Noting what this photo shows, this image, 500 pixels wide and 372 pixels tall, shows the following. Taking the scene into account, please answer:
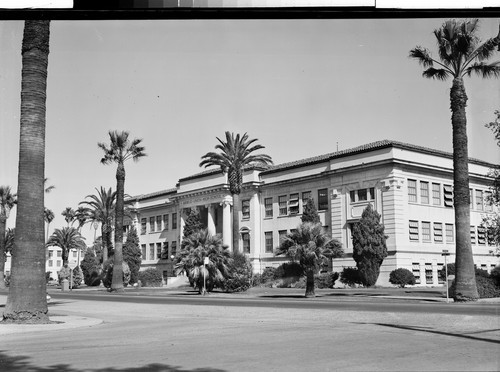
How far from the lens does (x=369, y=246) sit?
44.8 m

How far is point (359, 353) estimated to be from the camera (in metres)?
10.3

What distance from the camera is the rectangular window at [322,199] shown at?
5312 centimetres

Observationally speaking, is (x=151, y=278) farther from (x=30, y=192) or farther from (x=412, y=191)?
(x=30, y=192)

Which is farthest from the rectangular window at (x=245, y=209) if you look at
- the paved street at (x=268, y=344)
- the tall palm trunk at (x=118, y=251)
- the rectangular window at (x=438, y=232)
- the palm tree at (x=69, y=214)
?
the palm tree at (x=69, y=214)

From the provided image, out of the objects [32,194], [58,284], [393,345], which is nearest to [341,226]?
[58,284]

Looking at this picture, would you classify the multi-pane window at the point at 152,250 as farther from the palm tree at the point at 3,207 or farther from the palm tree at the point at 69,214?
the palm tree at the point at 69,214

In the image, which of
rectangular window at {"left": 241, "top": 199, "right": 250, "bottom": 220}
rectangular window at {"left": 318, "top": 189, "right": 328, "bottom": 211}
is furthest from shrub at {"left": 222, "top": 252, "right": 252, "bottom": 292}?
rectangular window at {"left": 241, "top": 199, "right": 250, "bottom": 220}

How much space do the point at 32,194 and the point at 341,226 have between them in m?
36.4

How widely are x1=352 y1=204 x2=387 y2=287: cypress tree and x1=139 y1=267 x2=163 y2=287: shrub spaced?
76.3ft

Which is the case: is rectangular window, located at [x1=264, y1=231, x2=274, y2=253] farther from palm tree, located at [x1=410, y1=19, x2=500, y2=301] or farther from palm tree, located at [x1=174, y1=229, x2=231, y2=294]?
palm tree, located at [x1=410, y1=19, x2=500, y2=301]

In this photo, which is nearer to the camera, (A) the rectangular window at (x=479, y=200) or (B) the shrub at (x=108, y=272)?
(A) the rectangular window at (x=479, y=200)

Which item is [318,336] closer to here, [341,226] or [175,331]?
[175,331]

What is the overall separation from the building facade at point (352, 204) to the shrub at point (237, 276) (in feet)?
29.5

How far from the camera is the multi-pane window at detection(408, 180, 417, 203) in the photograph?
154 ft
